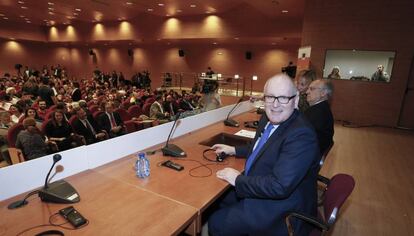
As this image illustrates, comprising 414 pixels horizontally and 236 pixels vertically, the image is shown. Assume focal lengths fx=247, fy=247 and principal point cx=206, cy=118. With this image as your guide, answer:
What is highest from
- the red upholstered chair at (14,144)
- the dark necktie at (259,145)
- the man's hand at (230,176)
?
the dark necktie at (259,145)

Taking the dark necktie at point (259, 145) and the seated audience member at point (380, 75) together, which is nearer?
Result: the dark necktie at point (259, 145)

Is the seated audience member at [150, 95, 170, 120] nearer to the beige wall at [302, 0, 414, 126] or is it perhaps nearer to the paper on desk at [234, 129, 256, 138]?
the paper on desk at [234, 129, 256, 138]

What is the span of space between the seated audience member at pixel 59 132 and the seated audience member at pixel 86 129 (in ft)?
0.66

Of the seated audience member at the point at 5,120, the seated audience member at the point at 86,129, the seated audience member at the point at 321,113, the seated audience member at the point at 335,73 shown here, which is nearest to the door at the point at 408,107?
the seated audience member at the point at 335,73

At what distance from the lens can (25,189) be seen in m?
1.55

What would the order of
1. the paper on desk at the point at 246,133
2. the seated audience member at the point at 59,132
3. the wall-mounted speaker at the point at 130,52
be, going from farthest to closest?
1. the wall-mounted speaker at the point at 130,52
2. the seated audience member at the point at 59,132
3. the paper on desk at the point at 246,133

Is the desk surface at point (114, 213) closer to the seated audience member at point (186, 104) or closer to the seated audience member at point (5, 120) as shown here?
the seated audience member at point (5, 120)

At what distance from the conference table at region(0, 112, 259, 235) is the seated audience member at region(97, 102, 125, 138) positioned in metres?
2.99

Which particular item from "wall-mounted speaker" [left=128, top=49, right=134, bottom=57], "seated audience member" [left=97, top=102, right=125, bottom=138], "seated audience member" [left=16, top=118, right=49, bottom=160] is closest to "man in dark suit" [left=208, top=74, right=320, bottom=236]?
"seated audience member" [left=16, top=118, right=49, bottom=160]

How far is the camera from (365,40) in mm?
6523

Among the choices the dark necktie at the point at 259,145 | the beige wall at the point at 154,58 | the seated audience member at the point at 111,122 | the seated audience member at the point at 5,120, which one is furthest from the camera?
the beige wall at the point at 154,58

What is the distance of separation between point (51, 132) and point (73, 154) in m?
3.02

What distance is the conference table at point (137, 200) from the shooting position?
126 cm

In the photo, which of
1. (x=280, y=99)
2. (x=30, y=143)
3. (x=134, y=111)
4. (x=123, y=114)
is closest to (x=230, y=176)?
(x=280, y=99)
